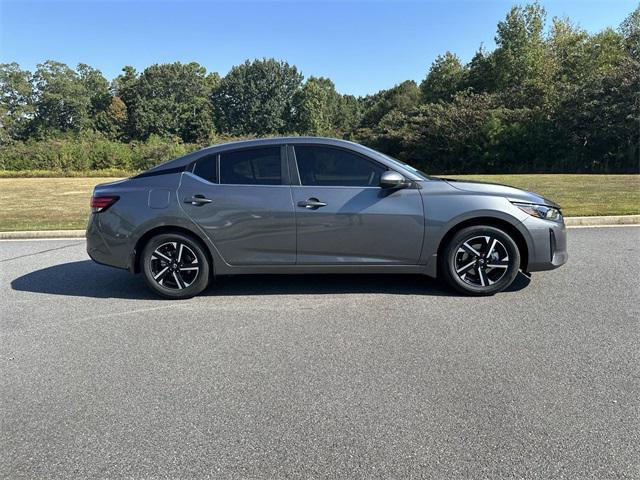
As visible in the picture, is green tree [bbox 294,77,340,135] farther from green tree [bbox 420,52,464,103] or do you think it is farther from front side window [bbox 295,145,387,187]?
front side window [bbox 295,145,387,187]

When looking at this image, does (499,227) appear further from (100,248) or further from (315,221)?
(100,248)

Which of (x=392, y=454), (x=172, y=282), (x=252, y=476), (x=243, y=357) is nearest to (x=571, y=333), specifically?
(x=392, y=454)

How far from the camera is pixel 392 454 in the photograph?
2.45 metres

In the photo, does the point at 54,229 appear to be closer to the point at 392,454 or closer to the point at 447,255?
the point at 447,255

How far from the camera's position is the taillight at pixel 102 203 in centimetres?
510

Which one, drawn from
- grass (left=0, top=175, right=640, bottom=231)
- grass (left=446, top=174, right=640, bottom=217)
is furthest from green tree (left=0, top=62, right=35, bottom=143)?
grass (left=446, top=174, right=640, bottom=217)

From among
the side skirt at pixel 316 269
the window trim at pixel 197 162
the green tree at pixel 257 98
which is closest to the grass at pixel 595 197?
the side skirt at pixel 316 269

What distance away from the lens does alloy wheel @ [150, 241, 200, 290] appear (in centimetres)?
507

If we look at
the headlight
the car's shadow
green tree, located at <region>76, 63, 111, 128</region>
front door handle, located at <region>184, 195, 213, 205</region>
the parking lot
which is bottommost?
the parking lot

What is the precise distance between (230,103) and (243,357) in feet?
263

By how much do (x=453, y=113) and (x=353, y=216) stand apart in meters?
36.3

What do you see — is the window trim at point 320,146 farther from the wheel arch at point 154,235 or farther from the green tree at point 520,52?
the green tree at point 520,52

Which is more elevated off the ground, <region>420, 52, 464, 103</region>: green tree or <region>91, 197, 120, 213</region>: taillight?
<region>420, 52, 464, 103</region>: green tree

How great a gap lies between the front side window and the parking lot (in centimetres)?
120
